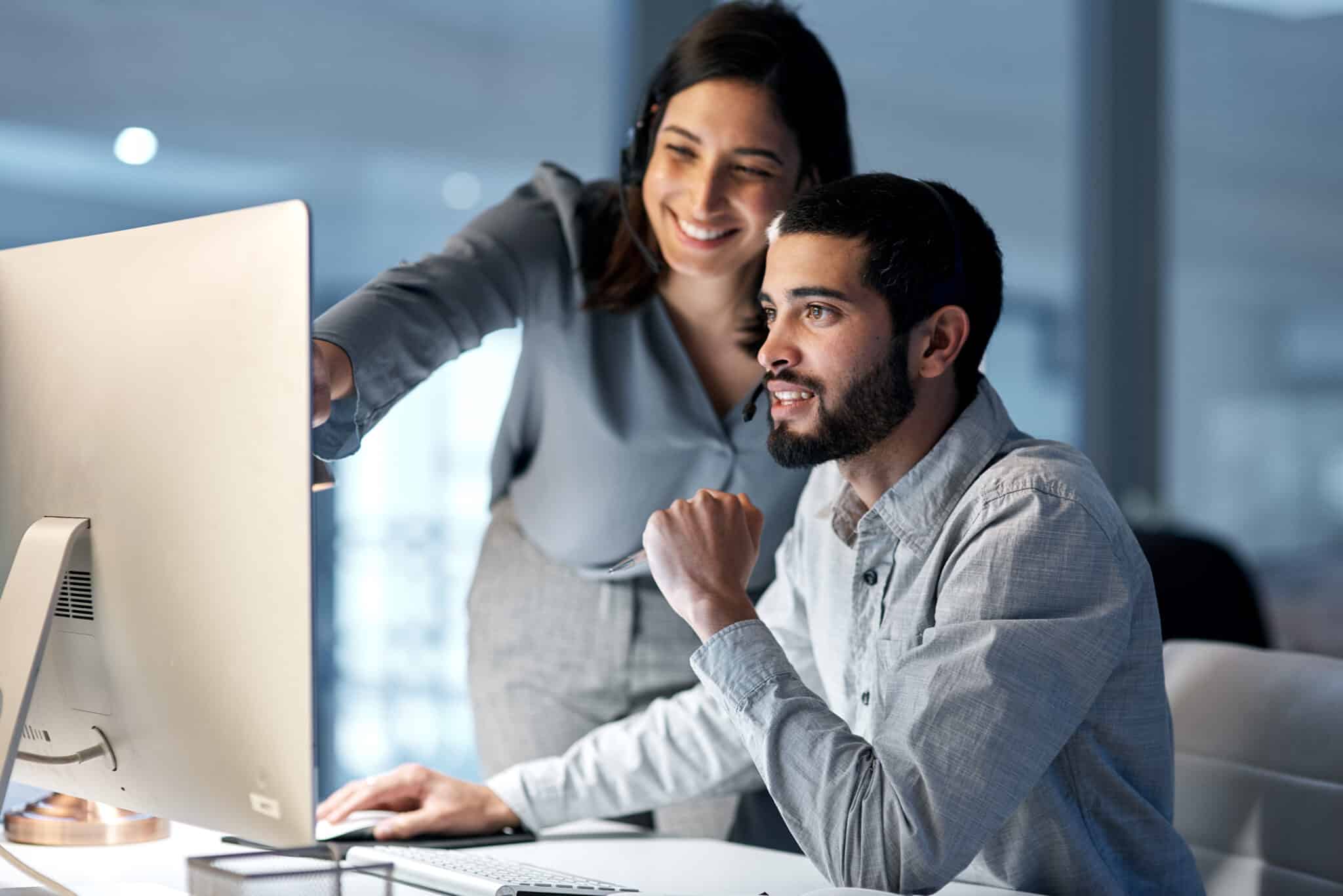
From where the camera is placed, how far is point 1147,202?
435 centimetres

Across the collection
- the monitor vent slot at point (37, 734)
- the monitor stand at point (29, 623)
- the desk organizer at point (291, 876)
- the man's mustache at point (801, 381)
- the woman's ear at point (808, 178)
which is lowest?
the desk organizer at point (291, 876)

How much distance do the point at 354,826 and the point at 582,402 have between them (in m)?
0.58

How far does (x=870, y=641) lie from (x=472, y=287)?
0.61 m

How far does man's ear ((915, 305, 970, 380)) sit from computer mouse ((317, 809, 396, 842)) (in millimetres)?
681

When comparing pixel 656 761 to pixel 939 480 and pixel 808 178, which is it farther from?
pixel 808 178

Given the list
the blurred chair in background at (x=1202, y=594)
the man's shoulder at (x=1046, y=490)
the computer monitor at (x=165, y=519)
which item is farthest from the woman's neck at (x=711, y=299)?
the blurred chair in background at (x=1202, y=594)

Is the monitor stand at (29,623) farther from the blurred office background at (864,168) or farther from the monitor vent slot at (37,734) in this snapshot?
the blurred office background at (864,168)

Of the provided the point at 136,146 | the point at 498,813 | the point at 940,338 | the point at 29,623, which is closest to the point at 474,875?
the point at 498,813

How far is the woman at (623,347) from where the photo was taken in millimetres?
1489

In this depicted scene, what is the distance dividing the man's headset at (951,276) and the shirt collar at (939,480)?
102 millimetres

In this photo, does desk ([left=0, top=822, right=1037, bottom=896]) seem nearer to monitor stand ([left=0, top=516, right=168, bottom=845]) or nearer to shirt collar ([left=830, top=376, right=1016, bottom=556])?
monitor stand ([left=0, top=516, right=168, bottom=845])

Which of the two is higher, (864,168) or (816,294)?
(864,168)

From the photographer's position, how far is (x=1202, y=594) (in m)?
2.67

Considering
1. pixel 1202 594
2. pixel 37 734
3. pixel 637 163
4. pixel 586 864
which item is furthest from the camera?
pixel 1202 594
